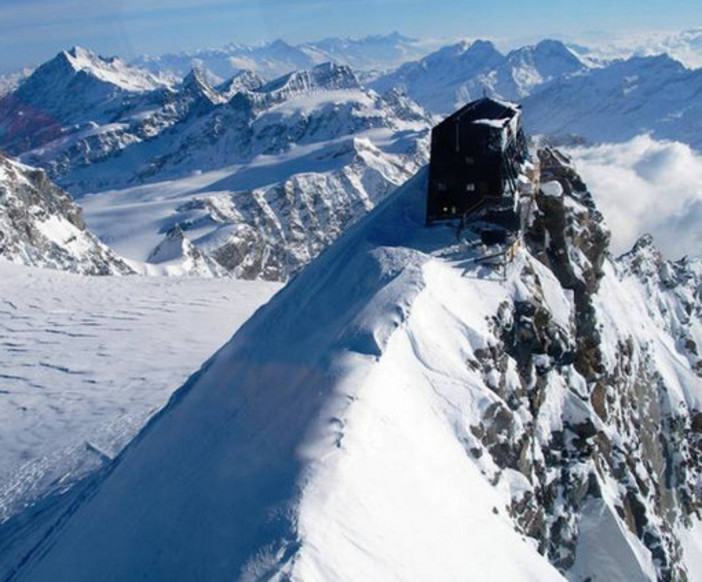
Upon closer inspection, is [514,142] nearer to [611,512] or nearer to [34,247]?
[611,512]

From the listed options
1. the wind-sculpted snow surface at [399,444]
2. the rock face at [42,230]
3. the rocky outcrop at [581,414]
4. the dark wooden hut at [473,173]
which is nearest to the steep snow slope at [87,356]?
the wind-sculpted snow surface at [399,444]

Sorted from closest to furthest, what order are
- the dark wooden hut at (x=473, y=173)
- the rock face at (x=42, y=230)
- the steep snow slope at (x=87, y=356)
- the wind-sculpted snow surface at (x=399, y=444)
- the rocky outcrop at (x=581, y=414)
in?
the wind-sculpted snow surface at (x=399, y=444)
the rocky outcrop at (x=581, y=414)
the dark wooden hut at (x=473, y=173)
the steep snow slope at (x=87, y=356)
the rock face at (x=42, y=230)

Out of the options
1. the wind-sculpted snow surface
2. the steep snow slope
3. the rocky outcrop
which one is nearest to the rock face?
the steep snow slope

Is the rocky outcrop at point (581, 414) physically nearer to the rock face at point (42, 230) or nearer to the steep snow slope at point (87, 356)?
the steep snow slope at point (87, 356)

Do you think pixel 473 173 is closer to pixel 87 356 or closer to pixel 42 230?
pixel 87 356

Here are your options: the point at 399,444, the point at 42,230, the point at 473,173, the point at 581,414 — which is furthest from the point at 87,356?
the point at 42,230
